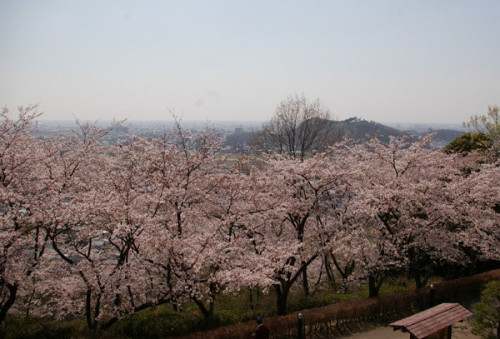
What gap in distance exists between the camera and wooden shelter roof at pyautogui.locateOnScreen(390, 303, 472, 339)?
7.68 metres

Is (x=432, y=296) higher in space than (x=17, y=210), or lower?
lower

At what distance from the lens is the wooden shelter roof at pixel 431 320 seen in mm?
7676

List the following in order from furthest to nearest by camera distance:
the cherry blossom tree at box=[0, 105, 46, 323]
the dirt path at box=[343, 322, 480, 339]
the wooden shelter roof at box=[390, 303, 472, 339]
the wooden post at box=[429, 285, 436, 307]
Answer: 1. the wooden post at box=[429, 285, 436, 307]
2. the dirt path at box=[343, 322, 480, 339]
3. the cherry blossom tree at box=[0, 105, 46, 323]
4. the wooden shelter roof at box=[390, 303, 472, 339]

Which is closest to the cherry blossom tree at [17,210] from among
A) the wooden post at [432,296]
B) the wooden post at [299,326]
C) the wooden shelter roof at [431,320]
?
the wooden post at [299,326]

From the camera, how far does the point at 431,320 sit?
8055 millimetres

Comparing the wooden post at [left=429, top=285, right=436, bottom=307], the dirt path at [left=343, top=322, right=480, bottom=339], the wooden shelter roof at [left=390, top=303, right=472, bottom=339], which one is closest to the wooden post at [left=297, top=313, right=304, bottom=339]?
the dirt path at [left=343, top=322, right=480, bottom=339]

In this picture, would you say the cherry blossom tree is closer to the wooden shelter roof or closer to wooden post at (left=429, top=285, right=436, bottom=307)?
the wooden shelter roof

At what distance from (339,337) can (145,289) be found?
5.67 meters

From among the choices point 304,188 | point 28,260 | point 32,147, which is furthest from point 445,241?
point 32,147

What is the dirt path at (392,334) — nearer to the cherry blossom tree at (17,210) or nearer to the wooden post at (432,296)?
the wooden post at (432,296)

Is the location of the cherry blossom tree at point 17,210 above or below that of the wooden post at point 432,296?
above

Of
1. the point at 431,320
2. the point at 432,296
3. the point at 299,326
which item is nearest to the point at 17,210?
the point at 299,326

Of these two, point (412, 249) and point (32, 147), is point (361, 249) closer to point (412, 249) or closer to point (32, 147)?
point (412, 249)

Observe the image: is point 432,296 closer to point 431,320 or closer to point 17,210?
point 431,320
